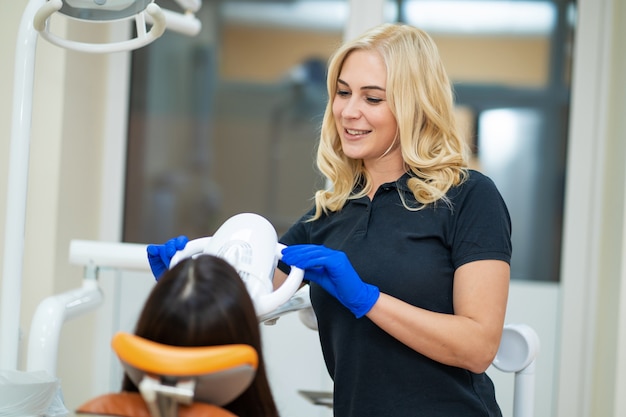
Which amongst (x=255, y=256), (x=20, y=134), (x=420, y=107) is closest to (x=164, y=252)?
(x=255, y=256)

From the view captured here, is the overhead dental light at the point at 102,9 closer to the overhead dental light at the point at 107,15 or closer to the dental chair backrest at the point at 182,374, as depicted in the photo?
the overhead dental light at the point at 107,15

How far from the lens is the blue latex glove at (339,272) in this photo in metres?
1.39

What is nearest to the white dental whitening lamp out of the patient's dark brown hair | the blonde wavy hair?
the patient's dark brown hair

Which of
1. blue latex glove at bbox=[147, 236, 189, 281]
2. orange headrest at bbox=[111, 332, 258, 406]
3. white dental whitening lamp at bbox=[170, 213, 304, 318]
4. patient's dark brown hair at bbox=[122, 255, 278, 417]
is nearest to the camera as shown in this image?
orange headrest at bbox=[111, 332, 258, 406]

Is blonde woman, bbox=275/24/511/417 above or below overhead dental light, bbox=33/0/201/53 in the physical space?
below

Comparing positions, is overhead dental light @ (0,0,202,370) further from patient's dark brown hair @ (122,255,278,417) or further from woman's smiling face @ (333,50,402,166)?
patient's dark brown hair @ (122,255,278,417)

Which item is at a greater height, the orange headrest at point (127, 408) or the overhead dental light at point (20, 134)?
the overhead dental light at point (20, 134)

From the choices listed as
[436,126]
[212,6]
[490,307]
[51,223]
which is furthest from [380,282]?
[212,6]

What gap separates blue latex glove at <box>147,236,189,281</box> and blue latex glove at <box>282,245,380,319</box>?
22cm

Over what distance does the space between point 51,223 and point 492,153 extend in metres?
1.56

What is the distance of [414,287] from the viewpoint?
1.52 m

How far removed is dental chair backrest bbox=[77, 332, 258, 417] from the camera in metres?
0.94

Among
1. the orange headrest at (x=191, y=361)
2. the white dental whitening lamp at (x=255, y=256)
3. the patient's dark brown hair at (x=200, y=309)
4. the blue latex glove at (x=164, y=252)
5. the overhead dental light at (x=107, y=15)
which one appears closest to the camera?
the orange headrest at (x=191, y=361)

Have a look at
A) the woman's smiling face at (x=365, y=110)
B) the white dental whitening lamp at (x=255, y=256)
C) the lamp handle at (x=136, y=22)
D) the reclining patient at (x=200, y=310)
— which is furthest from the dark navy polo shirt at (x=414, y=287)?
the lamp handle at (x=136, y=22)
